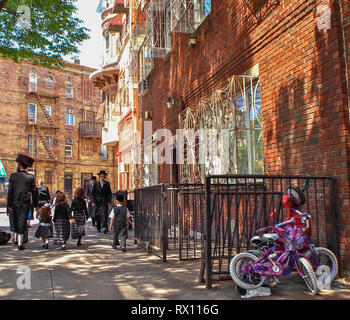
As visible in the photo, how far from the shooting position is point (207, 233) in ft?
14.8

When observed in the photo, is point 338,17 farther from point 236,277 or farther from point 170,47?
point 170,47

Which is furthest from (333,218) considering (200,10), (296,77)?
(200,10)

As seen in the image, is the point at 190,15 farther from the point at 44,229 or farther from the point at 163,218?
the point at 44,229

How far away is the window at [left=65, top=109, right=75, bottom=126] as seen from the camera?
137ft

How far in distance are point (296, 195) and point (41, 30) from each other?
482 inches

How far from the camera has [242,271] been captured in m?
4.25

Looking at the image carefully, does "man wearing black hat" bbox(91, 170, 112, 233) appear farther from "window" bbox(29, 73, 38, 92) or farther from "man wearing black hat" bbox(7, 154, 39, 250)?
"window" bbox(29, 73, 38, 92)

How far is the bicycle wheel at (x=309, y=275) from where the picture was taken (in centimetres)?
419

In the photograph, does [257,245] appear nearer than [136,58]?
Yes

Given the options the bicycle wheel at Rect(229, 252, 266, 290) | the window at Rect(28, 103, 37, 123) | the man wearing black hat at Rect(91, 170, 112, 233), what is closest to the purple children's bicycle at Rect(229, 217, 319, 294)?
the bicycle wheel at Rect(229, 252, 266, 290)

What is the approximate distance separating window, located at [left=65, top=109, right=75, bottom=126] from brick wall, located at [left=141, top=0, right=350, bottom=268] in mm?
35262
